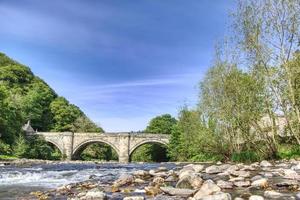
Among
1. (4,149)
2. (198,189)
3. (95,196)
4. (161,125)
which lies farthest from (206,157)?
(161,125)

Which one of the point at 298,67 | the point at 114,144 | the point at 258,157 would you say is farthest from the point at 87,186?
the point at 114,144

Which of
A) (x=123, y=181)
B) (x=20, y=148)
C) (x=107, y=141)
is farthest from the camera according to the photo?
(x=107, y=141)

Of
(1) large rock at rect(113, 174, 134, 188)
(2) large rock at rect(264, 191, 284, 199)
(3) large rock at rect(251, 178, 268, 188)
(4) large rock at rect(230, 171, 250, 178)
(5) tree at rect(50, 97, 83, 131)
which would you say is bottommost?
(2) large rock at rect(264, 191, 284, 199)

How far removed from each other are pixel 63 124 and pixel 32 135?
2850cm

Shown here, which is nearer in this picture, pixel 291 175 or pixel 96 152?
pixel 291 175

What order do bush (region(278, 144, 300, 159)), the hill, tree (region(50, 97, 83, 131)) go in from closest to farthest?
bush (region(278, 144, 300, 159))
the hill
tree (region(50, 97, 83, 131))

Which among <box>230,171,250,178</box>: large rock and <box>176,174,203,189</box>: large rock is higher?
<box>230,171,250,178</box>: large rock

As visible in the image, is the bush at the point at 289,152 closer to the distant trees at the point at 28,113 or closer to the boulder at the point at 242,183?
the boulder at the point at 242,183

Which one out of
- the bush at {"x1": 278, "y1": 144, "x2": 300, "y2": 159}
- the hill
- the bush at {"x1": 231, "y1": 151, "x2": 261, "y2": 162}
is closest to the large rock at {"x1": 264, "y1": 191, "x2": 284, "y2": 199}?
the bush at {"x1": 278, "y1": 144, "x2": 300, "y2": 159}

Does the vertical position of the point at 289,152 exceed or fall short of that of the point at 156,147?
it falls short

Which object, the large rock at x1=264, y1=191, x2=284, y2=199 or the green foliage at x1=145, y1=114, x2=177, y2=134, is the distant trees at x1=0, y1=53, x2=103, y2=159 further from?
the large rock at x1=264, y1=191, x2=284, y2=199

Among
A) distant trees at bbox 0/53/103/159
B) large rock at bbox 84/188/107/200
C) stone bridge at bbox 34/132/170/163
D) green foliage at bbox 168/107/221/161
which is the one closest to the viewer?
large rock at bbox 84/188/107/200

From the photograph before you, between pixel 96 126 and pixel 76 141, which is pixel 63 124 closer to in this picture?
pixel 96 126

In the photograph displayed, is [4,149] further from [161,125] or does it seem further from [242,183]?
[242,183]
